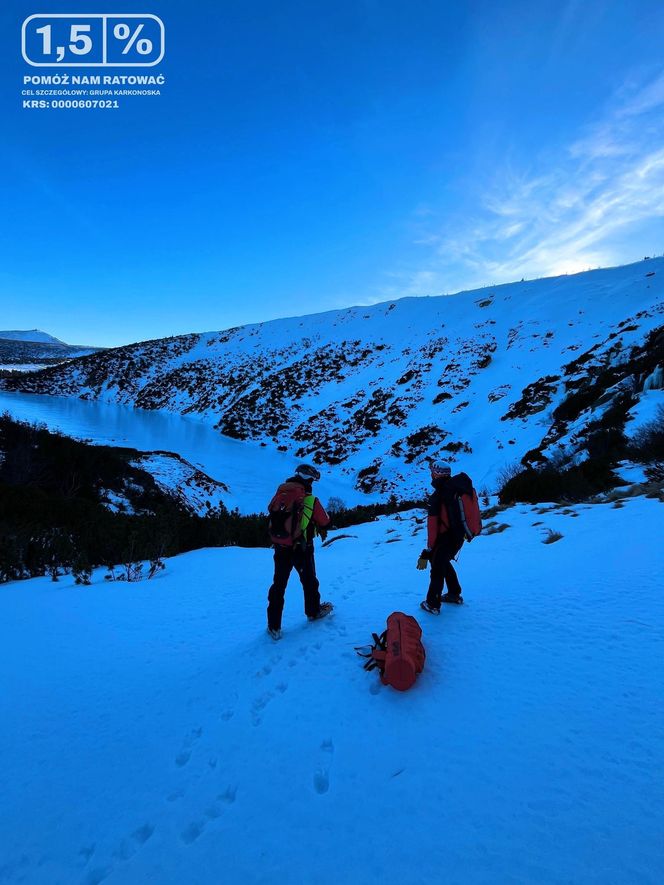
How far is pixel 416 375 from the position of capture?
34.0m

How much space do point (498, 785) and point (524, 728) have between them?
471 millimetres

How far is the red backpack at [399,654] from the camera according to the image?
2781 millimetres

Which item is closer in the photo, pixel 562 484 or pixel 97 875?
pixel 97 875

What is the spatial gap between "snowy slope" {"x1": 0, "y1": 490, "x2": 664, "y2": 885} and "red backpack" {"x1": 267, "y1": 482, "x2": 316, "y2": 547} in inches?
42.2

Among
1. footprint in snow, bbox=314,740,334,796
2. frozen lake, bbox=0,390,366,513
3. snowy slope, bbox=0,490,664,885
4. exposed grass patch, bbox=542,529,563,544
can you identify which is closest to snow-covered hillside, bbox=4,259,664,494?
frozen lake, bbox=0,390,366,513

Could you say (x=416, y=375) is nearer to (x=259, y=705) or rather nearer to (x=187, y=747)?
(x=259, y=705)

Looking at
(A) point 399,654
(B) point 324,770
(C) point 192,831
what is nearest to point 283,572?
(A) point 399,654

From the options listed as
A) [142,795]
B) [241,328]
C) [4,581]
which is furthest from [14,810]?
[241,328]

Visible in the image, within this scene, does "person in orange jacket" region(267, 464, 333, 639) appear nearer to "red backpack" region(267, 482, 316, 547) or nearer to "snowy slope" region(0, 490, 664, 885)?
"red backpack" region(267, 482, 316, 547)

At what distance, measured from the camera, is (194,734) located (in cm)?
265

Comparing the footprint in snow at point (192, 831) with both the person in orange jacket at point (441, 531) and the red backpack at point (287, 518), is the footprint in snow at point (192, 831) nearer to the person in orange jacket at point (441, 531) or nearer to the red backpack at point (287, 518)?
the red backpack at point (287, 518)

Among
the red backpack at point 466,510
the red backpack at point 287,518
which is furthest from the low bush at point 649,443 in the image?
the red backpack at point 287,518

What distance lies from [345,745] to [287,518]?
1.88m

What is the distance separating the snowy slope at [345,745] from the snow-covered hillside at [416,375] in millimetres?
12243
